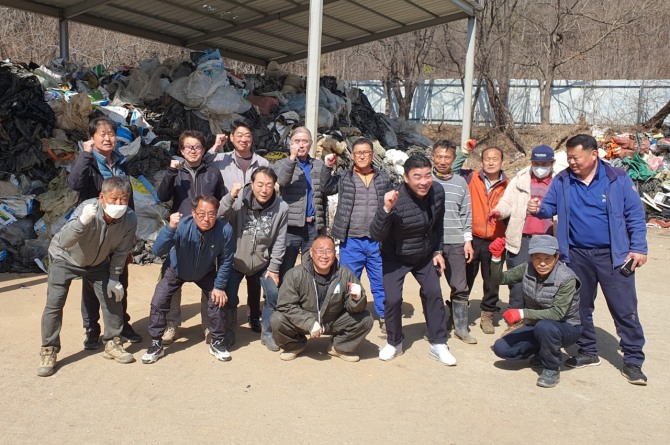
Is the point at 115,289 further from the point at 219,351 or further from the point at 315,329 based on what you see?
the point at 315,329

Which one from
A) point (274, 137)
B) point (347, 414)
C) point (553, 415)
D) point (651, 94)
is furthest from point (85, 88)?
point (651, 94)

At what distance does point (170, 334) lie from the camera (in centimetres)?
439

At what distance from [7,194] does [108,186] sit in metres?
3.68

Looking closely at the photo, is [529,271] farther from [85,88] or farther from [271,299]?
[85,88]

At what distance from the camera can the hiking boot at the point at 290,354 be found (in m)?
4.08

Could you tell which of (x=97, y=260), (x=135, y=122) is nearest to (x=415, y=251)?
(x=97, y=260)

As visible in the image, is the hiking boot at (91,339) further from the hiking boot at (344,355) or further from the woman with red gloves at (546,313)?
the woman with red gloves at (546,313)

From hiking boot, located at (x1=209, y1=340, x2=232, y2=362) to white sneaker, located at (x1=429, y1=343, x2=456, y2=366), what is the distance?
150 cm

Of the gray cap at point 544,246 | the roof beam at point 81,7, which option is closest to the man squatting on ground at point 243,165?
the gray cap at point 544,246

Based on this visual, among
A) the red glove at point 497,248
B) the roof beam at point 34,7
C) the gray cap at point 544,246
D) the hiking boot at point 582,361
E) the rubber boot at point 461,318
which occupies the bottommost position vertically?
the hiking boot at point 582,361

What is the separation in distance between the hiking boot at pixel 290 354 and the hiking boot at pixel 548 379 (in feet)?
5.50

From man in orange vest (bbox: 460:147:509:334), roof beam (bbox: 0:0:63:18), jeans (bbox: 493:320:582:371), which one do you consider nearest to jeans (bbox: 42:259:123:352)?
jeans (bbox: 493:320:582:371)

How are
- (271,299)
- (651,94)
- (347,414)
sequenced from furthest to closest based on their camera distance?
(651,94) → (271,299) → (347,414)

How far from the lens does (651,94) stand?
17.2 m
